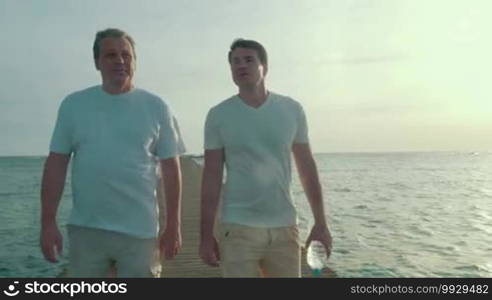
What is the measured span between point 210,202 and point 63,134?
3.53 feet

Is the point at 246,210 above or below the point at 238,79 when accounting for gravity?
below

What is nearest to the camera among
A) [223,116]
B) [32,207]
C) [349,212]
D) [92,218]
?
[92,218]

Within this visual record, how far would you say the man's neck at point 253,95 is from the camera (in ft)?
12.6

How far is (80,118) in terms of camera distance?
3607 mm

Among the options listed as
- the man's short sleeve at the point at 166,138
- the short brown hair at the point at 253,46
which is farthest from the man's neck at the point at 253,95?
the man's short sleeve at the point at 166,138

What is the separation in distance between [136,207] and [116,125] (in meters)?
0.55

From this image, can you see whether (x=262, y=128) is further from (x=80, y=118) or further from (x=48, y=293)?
(x=48, y=293)

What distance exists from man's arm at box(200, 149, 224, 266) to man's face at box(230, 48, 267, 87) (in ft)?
1.69

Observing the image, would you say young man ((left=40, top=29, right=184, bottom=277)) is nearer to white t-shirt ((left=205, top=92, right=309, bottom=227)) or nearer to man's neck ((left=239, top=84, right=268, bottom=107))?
white t-shirt ((left=205, top=92, right=309, bottom=227))

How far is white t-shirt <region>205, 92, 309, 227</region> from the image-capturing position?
3.75 metres

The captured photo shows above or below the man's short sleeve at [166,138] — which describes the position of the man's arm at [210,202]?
below

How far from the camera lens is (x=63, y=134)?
3.62 m

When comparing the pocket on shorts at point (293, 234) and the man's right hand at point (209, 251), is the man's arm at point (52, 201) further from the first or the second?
the pocket on shorts at point (293, 234)

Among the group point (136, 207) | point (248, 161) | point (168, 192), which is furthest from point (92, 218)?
point (248, 161)
